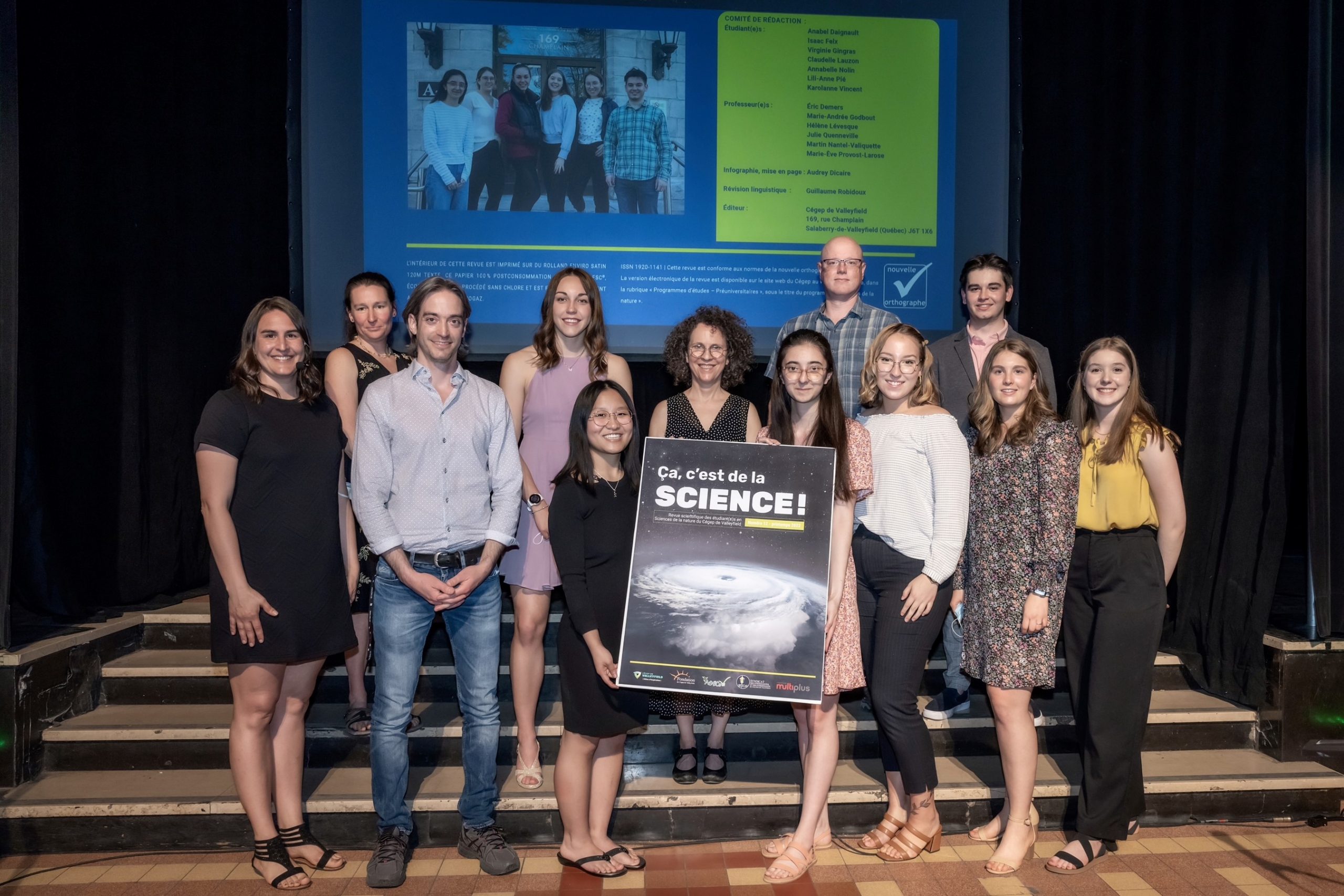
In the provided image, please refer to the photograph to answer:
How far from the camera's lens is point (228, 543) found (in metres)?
2.35

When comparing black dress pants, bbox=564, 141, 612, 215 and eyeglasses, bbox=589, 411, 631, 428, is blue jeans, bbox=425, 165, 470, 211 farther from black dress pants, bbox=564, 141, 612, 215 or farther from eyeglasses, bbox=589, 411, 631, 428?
eyeglasses, bbox=589, 411, 631, 428

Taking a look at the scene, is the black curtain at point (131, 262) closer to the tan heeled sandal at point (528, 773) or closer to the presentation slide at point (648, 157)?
the presentation slide at point (648, 157)

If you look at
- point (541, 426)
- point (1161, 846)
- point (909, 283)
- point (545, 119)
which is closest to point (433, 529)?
point (541, 426)

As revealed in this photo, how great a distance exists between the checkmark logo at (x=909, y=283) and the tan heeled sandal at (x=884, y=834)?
8.51ft

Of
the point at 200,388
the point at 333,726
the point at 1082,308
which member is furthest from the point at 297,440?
the point at 1082,308

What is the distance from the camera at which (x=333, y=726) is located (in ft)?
10.4

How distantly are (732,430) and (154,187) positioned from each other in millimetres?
2989

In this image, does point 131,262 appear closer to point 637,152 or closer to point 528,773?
point 637,152

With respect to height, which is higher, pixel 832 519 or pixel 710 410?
pixel 710 410

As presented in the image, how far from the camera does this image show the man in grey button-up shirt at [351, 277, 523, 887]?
2482 mm

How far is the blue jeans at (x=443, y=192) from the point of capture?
414cm

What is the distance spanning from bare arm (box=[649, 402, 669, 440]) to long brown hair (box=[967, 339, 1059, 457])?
101 cm

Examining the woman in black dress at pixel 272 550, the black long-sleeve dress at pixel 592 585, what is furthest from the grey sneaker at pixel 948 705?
the woman in black dress at pixel 272 550

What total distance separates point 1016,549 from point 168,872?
286cm
